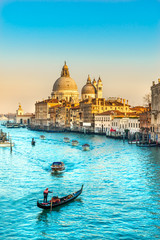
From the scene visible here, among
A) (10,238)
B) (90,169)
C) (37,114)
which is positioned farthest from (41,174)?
(37,114)

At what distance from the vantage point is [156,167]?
1348 inches

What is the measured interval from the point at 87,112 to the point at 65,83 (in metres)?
56.0

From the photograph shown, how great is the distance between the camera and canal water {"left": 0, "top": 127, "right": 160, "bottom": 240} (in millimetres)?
17938

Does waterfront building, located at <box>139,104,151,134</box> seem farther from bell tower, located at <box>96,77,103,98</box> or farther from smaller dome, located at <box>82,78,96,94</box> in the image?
smaller dome, located at <box>82,78,96,94</box>

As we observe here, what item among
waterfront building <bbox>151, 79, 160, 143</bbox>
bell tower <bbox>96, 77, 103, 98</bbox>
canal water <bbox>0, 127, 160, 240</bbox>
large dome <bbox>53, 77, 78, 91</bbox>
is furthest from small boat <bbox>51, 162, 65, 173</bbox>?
large dome <bbox>53, 77, 78, 91</bbox>

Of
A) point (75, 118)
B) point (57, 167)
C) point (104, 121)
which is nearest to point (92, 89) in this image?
point (75, 118)

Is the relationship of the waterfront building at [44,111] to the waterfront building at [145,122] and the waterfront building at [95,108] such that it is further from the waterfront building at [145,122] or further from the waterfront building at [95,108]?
the waterfront building at [145,122]

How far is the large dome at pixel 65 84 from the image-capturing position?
541 ft

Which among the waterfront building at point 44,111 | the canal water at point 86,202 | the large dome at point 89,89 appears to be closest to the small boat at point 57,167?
the canal water at point 86,202

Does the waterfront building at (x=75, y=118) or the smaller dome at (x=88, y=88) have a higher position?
the smaller dome at (x=88, y=88)

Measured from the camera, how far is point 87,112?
366 feet

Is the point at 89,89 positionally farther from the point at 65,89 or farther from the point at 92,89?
the point at 65,89

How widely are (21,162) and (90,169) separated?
8.16 m

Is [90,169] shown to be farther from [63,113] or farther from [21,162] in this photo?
[63,113]
